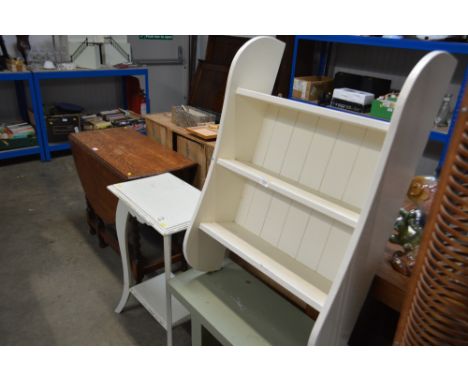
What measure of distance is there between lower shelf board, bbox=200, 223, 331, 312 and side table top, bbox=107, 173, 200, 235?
0.24 metres

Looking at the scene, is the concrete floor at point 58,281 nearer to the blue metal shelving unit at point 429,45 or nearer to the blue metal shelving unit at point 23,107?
the blue metal shelving unit at point 23,107

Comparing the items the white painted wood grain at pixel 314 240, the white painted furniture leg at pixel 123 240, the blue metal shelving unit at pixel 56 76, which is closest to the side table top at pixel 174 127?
the white painted furniture leg at pixel 123 240

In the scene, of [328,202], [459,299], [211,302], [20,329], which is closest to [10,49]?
[20,329]

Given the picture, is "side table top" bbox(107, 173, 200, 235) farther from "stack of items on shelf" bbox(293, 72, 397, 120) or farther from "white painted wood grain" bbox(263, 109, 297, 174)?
"stack of items on shelf" bbox(293, 72, 397, 120)

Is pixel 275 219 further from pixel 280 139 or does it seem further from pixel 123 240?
pixel 123 240

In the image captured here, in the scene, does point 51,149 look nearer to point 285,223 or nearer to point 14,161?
point 14,161

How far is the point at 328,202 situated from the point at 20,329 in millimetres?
1799

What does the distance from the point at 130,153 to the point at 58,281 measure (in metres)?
0.93

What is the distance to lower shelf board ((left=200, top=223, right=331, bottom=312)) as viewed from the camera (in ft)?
3.50

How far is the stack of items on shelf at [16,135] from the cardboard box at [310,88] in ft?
9.55

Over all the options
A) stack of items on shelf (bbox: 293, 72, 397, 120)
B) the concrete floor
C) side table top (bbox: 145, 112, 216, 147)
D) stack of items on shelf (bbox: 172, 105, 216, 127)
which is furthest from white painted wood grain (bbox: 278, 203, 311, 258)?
stack of items on shelf (bbox: 293, 72, 397, 120)

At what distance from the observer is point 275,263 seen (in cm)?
118

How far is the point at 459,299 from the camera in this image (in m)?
0.67

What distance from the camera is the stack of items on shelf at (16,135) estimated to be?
396cm
